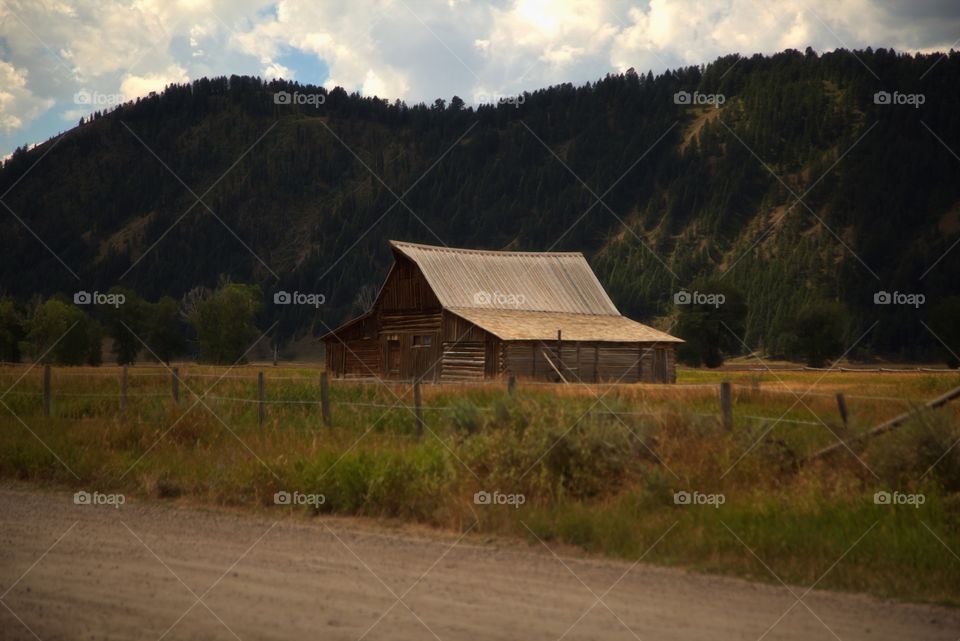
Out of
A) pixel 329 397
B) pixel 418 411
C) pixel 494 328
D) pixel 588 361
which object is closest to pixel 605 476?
pixel 418 411

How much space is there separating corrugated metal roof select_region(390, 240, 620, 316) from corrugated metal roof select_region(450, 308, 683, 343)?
93cm

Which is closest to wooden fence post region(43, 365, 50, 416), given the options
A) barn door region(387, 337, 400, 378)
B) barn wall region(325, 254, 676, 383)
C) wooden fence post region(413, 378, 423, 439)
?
wooden fence post region(413, 378, 423, 439)

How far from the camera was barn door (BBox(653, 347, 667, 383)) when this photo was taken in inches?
1569

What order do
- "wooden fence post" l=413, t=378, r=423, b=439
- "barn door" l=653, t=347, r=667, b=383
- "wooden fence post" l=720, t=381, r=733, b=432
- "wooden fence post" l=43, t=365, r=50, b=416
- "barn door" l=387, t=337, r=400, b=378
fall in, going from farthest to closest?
"barn door" l=387, t=337, r=400, b=378 → "barn door" l=653, t=347, r=667, b=383 → "wooden fence post" l=43, t=365, r=50, b=416 → "wooden fence post" l=413, t=378, r=423, b=439 → "wooden fence post" l=720, t=381, r=733, b=432

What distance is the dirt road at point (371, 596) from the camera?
6.38m

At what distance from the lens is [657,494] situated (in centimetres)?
1068

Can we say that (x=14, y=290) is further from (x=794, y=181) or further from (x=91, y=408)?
(x=91, y=408)

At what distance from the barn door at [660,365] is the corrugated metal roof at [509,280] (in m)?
4.35

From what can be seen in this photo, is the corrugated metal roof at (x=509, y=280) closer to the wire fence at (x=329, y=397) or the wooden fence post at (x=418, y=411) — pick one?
the wire fence at (x=329, y=397)

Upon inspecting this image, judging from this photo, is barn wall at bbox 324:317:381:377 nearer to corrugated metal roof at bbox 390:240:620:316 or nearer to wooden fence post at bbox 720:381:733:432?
corrugated metal roof at bbox 390:240:620:316

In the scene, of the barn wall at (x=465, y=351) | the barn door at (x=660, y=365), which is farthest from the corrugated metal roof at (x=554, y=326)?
the barn door at (x=660, y=365)

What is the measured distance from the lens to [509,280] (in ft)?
144

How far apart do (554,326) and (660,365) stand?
5.39 meters

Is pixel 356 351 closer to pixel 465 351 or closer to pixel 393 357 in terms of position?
pixel 393 357
